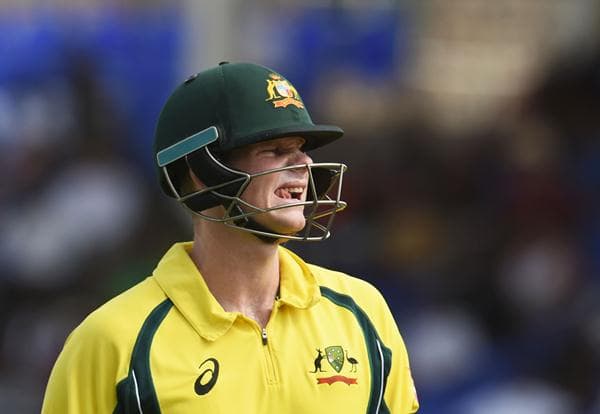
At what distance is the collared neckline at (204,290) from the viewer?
3.08m

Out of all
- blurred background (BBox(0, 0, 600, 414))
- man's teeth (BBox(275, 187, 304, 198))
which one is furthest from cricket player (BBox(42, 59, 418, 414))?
blurred background (BBox(0, 0, 600, 414))

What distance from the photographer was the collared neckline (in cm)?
308

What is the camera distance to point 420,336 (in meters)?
6.83

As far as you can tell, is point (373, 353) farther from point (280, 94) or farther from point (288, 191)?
point (280, 94)

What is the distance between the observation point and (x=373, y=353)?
323 cm

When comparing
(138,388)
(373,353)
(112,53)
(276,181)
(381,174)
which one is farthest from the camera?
(112,53)

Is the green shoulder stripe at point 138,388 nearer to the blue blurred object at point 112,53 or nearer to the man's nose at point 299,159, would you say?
the man's nose at point 299,159

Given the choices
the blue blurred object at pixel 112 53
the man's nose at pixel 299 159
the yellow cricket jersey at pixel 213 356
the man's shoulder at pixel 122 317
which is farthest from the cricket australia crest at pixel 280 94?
the blue blurred object at pixel 112 53

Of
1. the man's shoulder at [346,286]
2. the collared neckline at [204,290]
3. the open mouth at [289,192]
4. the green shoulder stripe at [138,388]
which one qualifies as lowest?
the green shoulder stripe at [138,388]

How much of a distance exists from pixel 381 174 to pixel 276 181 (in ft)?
13.5

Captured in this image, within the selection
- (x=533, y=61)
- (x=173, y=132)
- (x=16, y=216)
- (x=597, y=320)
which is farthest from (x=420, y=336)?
(x=173, y=132)

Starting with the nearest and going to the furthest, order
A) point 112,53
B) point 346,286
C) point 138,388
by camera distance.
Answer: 1. point 138,388
2. point 346,286
3. point 112,53

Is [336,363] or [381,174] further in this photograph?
[381,174]

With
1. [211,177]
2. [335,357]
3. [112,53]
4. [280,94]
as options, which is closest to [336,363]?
[335,357]
